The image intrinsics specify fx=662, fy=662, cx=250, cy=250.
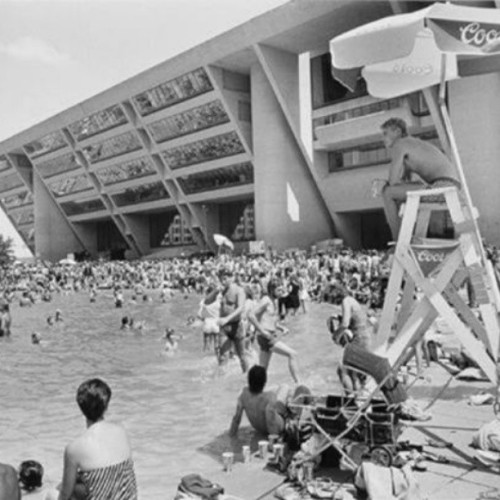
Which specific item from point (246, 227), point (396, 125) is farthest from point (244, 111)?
point (396, 125)

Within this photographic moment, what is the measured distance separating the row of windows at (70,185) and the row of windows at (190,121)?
1504cm

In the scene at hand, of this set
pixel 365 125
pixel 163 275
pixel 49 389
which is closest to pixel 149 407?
pixel 49 389

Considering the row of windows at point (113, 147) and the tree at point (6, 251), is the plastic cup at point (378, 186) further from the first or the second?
the tree at point (6, 251)

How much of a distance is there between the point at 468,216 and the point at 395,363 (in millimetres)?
1358

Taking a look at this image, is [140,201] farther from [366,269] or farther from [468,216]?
[468,216]

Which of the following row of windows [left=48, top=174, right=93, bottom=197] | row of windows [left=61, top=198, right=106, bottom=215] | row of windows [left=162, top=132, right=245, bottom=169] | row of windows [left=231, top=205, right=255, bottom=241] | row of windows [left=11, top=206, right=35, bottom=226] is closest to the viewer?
row of windows [left=162, top=132, right=245, bottom=169]

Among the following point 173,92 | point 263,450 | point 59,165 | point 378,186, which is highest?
point 173,92

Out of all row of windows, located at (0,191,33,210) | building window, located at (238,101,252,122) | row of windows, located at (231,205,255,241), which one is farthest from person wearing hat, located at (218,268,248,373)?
row of windows, located at (0,191,33,210)

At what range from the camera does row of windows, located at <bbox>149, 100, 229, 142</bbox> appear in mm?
49344

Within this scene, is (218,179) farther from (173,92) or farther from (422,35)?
(422,35)

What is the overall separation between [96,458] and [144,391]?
22.0 ft

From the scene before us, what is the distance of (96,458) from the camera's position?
355 cm

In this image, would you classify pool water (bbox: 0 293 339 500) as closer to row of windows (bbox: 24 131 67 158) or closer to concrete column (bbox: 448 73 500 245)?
concrete column (bbox: 448 73 500 245)

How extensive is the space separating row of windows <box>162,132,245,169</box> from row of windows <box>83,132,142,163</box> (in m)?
3.91
